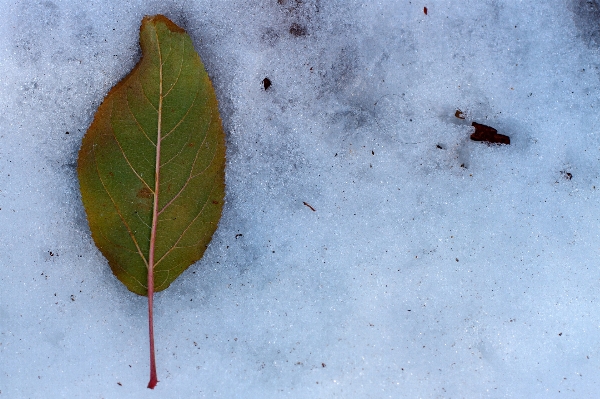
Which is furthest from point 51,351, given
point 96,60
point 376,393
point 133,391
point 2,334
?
point 376,393

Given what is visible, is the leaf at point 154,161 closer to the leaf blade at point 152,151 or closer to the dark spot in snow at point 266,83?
the leaf blade at point 152,151

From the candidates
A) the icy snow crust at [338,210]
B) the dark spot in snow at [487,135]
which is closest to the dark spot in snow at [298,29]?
the icy snow crust at [338,210]

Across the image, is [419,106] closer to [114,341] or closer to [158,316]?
[158,316]

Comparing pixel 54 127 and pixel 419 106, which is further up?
pixel 419 106

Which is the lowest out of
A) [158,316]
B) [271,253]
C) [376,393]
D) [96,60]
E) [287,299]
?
[376,393]

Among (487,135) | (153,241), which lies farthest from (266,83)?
(487,135)

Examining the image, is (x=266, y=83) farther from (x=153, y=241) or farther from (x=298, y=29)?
(x=153, y=241)

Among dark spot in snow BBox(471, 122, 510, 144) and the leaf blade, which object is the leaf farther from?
dark spot in snow BBox(471, 122, 510, 144)
